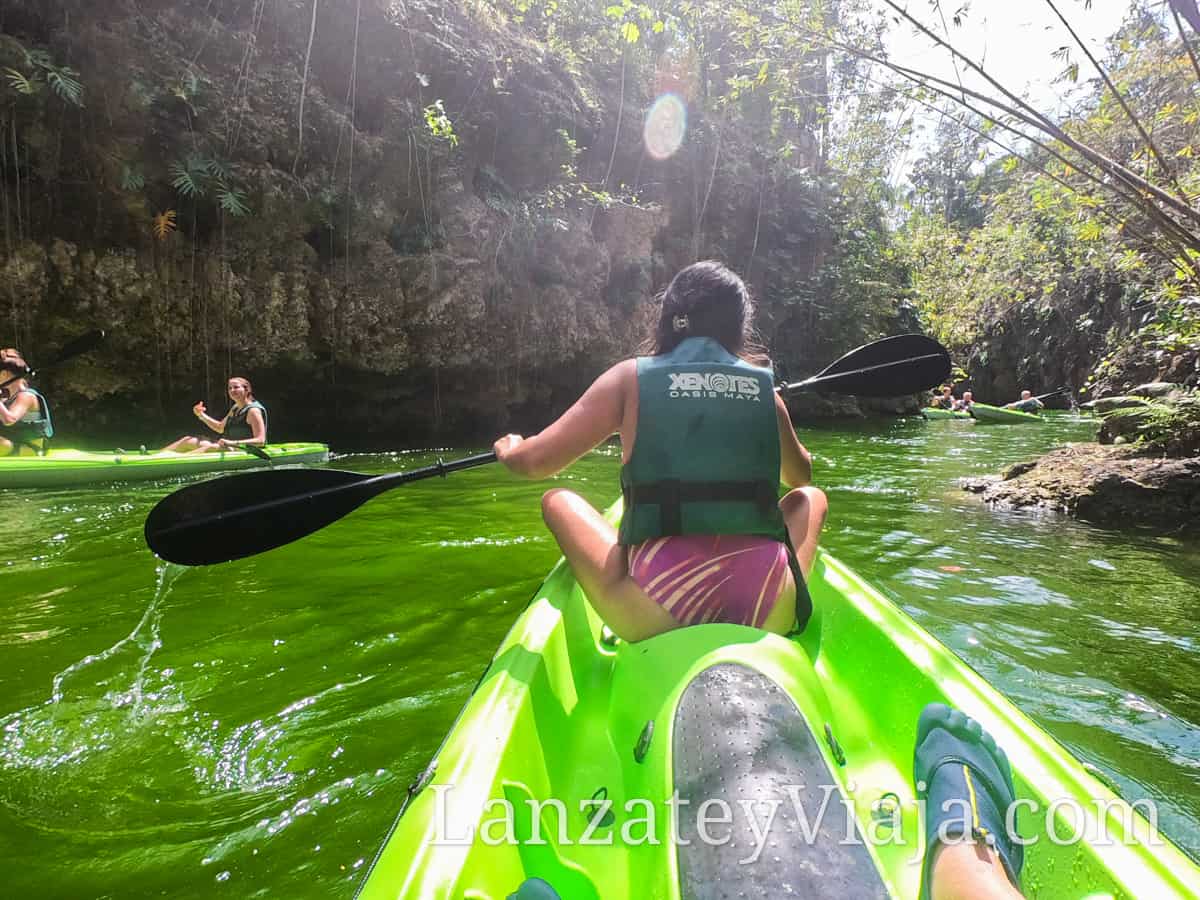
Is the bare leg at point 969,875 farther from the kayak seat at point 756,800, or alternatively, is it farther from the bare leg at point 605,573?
the bare leg at point 605,573

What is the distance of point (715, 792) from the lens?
95 cm

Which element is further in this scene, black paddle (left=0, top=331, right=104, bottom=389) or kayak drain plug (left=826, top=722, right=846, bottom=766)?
black paddle (left=0, top=331, right=104, bottom=389)

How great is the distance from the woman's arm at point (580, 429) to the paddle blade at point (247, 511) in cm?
92

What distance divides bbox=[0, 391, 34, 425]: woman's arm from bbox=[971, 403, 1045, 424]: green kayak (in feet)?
62.8

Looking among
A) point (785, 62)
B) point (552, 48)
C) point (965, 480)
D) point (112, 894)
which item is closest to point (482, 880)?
point (112, 894)

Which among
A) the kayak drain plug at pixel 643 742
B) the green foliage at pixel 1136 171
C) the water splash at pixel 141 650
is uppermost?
the green foliage at pixel 1136 171

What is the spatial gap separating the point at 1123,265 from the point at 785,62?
Answer: 370cm

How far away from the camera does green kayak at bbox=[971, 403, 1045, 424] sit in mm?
16500

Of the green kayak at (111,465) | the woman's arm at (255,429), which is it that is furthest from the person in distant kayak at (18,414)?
the woman's arm at (255,429)

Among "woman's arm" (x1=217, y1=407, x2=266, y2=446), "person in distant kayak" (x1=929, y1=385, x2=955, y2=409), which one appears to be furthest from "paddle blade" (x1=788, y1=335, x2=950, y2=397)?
"person in distant kayak" (x1=929, y1=385, x2=955, y2=409)

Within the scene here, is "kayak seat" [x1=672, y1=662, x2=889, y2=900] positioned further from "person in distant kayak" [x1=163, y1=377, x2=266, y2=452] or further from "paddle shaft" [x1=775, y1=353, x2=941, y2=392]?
"person in distant kayak" [x1=163, y1=377, x2=266, y2=452]

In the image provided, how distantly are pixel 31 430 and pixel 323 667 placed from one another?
5975 millimetres

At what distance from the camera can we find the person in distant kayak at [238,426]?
7.28 m

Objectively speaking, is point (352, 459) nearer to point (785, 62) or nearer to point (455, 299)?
point (455, 299)
